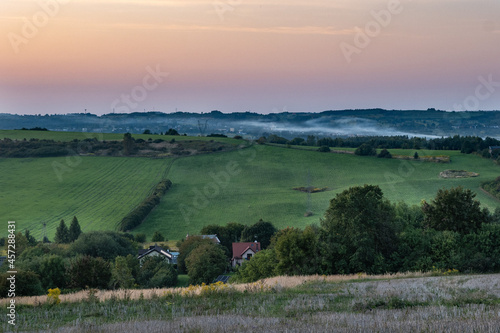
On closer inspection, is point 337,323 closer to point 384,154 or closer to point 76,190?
point 76,190

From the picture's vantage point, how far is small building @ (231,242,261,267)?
79.3 m

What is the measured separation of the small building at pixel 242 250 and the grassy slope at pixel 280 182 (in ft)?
27.1

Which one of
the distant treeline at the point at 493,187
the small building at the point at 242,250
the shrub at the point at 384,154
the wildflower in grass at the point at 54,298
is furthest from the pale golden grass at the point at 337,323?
the shrub at the point at 384,154

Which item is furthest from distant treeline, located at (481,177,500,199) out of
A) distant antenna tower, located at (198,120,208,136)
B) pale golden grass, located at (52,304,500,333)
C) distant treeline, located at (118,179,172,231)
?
distant antenna tower, located at (198,120,208,136)

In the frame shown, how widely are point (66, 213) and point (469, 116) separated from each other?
456ft

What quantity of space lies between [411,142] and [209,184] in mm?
58156

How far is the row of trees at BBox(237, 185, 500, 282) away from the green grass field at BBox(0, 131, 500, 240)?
39.6 metres

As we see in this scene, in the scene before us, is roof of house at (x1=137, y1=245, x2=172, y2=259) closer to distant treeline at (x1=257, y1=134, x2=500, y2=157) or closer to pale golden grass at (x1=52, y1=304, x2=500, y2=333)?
pale golden grass at (x1=52, y1=304, x2=500, y2=333)

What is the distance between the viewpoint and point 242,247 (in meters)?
80.8

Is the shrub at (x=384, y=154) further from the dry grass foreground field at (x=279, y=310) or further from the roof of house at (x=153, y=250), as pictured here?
the dry grass foreground field at (x=279, y=310)

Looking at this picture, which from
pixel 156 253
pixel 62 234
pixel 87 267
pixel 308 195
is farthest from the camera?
pixel 308 195

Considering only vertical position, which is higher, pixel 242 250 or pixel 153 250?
pixel 153 250

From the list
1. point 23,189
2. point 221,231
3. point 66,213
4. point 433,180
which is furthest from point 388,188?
point 23,189

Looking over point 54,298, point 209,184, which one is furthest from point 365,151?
point 54,298
